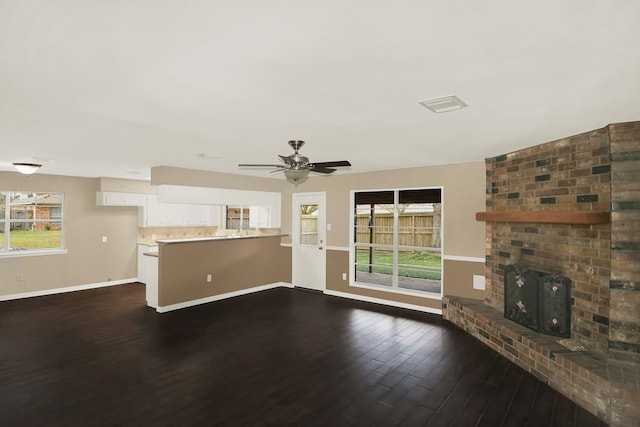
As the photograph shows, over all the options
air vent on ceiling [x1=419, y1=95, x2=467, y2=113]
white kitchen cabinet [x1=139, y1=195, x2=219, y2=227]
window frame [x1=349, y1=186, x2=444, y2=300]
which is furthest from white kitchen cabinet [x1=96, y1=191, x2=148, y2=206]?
air vent on ceiling [x1=419, y1=95, x2=467, y2=113]

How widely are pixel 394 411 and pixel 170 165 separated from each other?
4.72 meters

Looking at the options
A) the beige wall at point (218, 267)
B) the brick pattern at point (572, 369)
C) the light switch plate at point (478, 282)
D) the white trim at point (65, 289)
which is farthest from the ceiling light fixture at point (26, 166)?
the light switch plate at point (478, 282)

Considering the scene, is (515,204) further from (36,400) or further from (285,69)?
(36,400)

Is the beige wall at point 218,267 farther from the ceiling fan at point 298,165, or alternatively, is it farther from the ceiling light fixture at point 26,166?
the ceiling fan at point 298,165

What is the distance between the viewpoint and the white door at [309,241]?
673 centimetres

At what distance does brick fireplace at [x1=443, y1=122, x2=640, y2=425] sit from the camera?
9.09 feet

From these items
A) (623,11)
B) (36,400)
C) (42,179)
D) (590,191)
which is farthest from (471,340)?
(42,179)

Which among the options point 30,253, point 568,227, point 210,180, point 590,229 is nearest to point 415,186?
point 568,227

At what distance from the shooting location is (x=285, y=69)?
183cm

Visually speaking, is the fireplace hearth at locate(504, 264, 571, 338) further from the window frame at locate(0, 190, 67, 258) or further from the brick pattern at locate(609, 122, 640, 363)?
the window frame at locate(0, 190, 67, 258)

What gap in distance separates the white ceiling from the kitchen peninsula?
8.75 ft

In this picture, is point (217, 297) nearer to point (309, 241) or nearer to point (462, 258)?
point (309, 241)

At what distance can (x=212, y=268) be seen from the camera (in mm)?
6082

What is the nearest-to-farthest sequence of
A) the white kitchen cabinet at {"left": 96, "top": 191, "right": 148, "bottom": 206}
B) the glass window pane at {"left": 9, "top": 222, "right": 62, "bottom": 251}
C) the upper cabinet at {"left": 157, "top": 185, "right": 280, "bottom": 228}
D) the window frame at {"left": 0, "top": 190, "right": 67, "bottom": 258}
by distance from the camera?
1. the upper cabinet at {"left": 157, "top": 185, "right": 280, "bottom": 228}
2. the window frame at {"left": 0, "top": 190, "right": 67, "bottom": 258}
3. the glass window pane at {"left": 9, "top": 222, "right": 62, "bottom": 251}
4. the white kitchen cabinet at {"left": 96, "top": 191, "right": 148, "bottom": 206}
